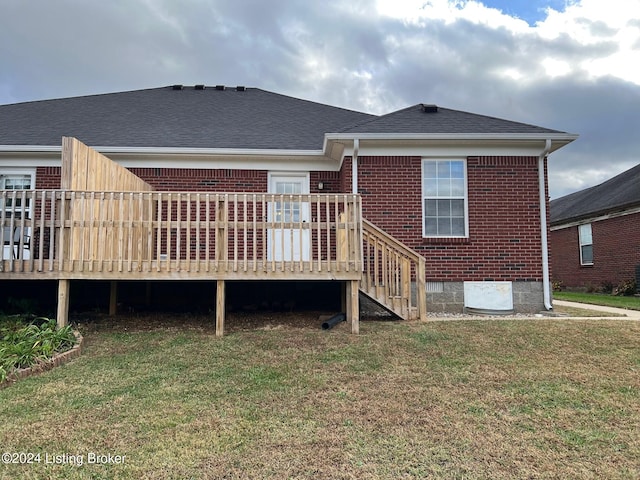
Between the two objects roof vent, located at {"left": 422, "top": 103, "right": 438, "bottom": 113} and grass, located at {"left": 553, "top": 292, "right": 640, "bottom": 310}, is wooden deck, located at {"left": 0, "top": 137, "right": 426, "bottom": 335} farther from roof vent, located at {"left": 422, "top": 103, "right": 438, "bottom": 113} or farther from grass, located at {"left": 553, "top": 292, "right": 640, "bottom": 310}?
grass, located at {"left": 553, "top": 292, "right": 640, "bottom": 310}

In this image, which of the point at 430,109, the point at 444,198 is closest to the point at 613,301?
the point at 444,198

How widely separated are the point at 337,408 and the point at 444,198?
553cm

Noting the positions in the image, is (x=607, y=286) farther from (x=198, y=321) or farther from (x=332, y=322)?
(x=198, y=321)

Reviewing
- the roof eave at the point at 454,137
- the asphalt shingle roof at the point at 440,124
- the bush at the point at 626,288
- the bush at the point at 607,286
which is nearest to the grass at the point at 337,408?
the roof eave at the point at 454,137

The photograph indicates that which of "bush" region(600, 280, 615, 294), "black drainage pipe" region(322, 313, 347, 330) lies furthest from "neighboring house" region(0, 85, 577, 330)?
"bush" region(600, 280, 615, 294)

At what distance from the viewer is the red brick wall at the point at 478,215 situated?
773 cm

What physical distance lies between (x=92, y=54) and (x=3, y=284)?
1248 cm

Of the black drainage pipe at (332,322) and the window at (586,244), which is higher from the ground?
the window at (586,244)

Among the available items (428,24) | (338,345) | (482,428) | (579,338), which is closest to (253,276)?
(338,345)

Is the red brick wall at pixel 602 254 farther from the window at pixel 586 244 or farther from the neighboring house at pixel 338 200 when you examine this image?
the neighboring house at pixel 338 200

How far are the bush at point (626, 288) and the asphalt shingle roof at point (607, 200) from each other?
8.33ft

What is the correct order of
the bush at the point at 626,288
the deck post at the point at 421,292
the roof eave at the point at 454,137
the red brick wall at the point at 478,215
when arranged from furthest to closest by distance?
the bush at the point at 626,288, the red brick wall at the point at 478,215, the roof eave at the point at 454,137, the deck post at the point at 421,292

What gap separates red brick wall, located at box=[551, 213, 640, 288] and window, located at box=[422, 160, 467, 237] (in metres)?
9.88

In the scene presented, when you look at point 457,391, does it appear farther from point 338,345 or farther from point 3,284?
point 3,284
